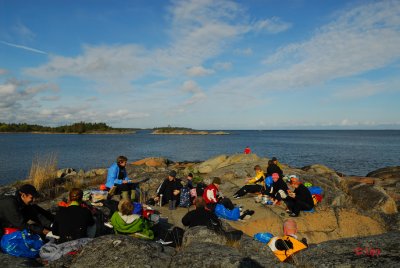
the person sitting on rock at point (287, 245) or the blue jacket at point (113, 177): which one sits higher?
the blue jacket at point (113, 177)

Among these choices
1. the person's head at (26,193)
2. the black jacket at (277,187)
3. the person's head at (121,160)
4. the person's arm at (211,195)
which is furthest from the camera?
the black jacket at (277,187)

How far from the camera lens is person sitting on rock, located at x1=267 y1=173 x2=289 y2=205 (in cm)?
1221

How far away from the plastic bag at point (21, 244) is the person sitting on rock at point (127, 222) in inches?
61.6

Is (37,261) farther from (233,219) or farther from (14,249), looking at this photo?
(233,219)

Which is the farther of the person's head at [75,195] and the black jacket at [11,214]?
the person's head at [75,195]

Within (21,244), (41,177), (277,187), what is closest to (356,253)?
(21,244)

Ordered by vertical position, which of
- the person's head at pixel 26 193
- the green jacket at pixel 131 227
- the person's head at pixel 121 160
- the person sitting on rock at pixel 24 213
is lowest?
the green jacket at pixel 131 227

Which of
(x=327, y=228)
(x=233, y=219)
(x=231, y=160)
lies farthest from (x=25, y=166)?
(x=327, y=228)

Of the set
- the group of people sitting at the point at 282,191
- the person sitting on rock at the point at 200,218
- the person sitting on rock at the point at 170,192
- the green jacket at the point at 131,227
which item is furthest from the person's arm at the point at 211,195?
the green jacket at the point at 131,227

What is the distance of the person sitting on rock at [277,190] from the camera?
1221cm

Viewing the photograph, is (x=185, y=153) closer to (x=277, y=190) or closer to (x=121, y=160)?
(x=277, y=190)

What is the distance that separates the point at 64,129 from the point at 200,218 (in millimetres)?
156358

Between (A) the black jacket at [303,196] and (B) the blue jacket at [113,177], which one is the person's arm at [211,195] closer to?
(A) the black jacket at [303,196]

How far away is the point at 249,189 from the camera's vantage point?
13734mm
